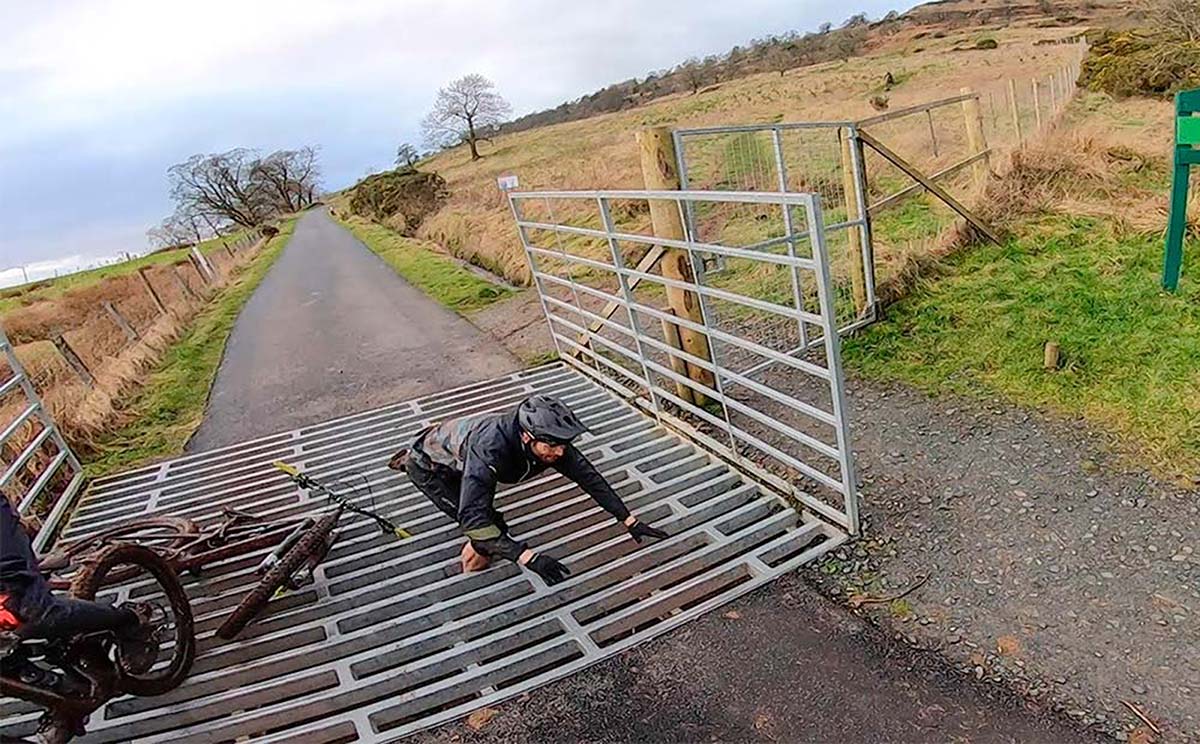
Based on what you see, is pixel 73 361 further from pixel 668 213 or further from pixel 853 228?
pixel 853 228

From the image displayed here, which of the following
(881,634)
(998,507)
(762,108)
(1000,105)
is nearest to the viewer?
(881,634)

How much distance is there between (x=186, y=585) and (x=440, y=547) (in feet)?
4.56

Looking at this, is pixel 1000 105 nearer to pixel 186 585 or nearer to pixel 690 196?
pixel 690 196

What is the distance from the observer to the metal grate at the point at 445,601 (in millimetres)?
3215

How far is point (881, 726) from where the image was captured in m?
2.72

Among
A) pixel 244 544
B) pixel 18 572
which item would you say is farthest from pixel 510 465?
pixel 18 572

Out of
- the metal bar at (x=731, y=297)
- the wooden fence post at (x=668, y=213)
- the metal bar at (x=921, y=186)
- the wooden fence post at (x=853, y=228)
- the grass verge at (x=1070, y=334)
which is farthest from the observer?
the metal bar at (x=921, y=186)

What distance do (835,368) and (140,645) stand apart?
3.19 meters

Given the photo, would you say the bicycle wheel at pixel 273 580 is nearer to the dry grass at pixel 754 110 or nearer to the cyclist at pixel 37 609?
the cyclist at pixel 37 609

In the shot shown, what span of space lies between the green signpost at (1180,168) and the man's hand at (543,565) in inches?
207

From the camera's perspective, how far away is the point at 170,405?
7.75 meters

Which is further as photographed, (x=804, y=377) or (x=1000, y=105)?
(x=1000, y=105)

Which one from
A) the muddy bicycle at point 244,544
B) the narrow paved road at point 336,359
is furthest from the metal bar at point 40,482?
the muddy bicycle at point 244,544

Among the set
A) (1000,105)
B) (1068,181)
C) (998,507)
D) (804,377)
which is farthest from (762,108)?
(998,507)
